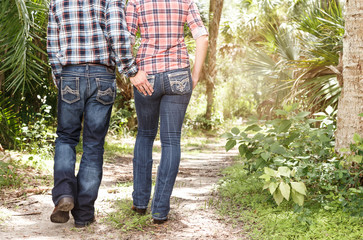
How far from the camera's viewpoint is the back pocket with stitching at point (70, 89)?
269 cm

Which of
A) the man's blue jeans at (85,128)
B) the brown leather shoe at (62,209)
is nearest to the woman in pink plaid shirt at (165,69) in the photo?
the man's blue jeans at (85,128)

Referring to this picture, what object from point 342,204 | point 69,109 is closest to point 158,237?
point 69,109

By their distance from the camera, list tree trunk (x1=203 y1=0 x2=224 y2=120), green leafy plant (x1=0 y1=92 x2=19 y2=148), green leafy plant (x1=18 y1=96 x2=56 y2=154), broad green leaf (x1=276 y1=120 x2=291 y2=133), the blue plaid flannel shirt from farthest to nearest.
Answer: tree trunk (x1=203 y1=0 x2=224 y2=120) → green leafy plant (x1=0 y1=92 x2=19 y2=148) → green leafy plant (x1=18 y1=96 x2=56 y2=154) → broad green leaf (x1=276 y1=120 x2=291 y2=133) → the blue plaid flannel shirt

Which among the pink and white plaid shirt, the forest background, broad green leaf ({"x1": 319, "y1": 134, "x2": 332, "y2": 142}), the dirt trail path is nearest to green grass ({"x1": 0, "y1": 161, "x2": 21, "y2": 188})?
the forest background

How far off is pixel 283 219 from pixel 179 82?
1183 mm

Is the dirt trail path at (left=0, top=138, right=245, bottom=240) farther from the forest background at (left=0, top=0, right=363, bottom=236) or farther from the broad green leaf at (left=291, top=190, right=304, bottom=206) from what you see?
the broad green leaf at (left=291, top=190, right=304, bottom=206)

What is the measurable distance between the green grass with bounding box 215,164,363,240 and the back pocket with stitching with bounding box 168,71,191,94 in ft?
3.43

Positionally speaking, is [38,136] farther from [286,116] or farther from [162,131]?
[286,116]

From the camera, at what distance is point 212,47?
13844 mm

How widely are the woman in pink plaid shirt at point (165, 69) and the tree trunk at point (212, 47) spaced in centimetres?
1097

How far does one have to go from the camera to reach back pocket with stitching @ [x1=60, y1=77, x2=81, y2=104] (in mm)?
2689

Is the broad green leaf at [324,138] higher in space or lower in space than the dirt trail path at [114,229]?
higher

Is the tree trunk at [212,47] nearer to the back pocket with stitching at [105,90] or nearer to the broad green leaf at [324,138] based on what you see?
the broad green leaf at [324,138]

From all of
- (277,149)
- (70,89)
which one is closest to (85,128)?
(70,89)
